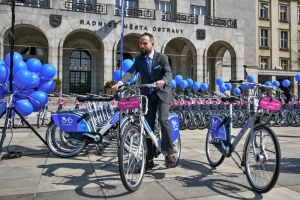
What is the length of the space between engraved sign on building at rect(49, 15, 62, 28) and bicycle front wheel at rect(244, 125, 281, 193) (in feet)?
62.0

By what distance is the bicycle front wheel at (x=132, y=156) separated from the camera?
11.6 ft

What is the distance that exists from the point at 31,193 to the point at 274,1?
39.7 m

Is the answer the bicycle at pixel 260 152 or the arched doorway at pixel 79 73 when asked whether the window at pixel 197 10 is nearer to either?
the arched doorway at pixel 79 73

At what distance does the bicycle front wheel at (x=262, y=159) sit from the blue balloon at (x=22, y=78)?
4852mm

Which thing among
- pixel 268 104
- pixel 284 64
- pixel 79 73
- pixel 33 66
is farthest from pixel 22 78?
pixel 284 64

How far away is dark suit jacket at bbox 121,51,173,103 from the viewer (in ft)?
14.5

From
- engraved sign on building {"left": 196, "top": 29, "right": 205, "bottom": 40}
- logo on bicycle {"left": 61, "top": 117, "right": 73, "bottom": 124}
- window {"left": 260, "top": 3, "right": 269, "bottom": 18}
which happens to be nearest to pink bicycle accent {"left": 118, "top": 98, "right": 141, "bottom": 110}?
logo on bicycle {"left": 61, "top": 117, "right": 73, "bottom": 124}

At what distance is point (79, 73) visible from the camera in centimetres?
2577

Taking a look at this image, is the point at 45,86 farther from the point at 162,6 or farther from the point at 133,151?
the point at 162,6

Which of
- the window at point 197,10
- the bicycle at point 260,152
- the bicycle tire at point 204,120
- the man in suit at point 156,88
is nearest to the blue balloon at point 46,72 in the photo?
the man in suit at point 156,88

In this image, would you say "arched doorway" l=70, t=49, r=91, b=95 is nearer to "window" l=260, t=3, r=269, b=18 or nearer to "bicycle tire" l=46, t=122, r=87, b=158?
"bicycle tire" l=46, t=122, r=87, b=158

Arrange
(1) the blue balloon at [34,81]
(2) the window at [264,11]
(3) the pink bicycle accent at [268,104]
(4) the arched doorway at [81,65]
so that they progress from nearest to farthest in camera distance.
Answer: (3) the pink bicycle accent at [268,104], (1) the blue balloon at [34,81], (4) the arched doorway at [81,65], (2) the window at [264,11]

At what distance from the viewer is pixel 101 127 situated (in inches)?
222

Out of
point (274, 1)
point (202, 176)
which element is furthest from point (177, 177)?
point (274, 1)
